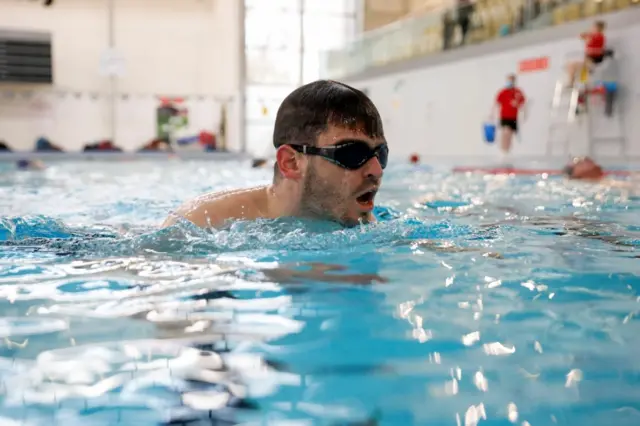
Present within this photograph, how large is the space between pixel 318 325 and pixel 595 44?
11.2 meters

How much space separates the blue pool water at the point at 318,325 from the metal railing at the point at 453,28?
35.1 ft

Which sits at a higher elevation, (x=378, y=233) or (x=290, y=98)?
(x=290, y=98)

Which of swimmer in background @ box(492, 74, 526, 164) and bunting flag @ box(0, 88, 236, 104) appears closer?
swimmer in background @ box(492, 74, 526, 164)

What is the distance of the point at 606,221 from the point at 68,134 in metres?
17.5

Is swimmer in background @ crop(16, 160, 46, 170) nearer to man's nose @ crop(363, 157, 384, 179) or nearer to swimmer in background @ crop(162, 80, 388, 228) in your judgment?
swimmer in background @ crop(162, 80, 388, 228)

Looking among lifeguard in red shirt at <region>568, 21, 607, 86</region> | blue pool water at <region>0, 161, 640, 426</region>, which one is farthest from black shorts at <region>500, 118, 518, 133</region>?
blue pool water at <region>0, 161, 640, 426</region>

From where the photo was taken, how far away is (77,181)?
891 centimetres

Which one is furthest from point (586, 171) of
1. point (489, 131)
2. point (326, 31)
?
point (326, 31)


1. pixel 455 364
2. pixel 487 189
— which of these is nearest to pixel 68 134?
pixel 487 189

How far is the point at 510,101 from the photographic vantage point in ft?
45.1

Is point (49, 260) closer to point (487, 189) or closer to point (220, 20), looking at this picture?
point (487, 189)

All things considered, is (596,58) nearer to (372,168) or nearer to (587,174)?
(587,174)

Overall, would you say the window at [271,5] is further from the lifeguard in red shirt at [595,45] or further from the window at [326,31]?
the lifeguard in red shirt at [595,45]

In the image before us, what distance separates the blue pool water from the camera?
1266 mm
